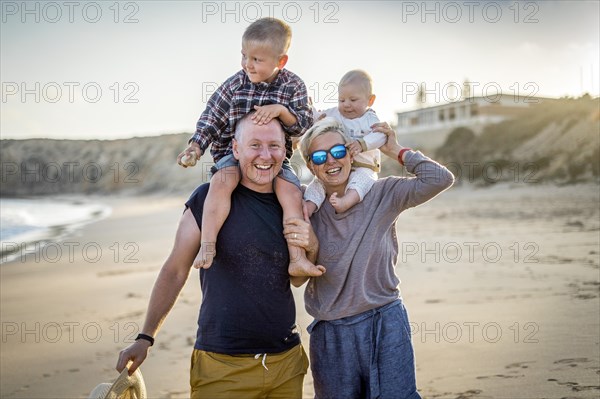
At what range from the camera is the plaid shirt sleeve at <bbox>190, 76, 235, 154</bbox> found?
10.8 feet

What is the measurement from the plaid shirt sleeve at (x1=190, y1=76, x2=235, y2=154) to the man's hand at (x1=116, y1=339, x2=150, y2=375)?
1097mm

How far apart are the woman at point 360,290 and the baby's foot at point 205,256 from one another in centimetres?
36

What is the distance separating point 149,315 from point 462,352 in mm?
3285

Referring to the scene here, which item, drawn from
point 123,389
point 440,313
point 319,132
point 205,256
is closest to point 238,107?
point 319,132

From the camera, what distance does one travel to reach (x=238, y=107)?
128 inches

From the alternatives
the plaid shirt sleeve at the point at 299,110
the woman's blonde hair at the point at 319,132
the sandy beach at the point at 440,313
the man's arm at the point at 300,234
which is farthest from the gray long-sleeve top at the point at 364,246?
the sandy beach at the point at 440,313

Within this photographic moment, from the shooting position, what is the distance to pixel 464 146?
3000cm

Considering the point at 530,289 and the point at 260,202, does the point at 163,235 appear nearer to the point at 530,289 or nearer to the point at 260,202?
the point at 530,289

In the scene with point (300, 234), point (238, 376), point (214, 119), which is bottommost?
point (238, 376)

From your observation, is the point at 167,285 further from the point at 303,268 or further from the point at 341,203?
the point at 341,203

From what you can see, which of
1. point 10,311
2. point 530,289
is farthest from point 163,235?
point 530,289

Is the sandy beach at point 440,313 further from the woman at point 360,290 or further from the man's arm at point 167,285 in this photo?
the man's arm at point 167,285

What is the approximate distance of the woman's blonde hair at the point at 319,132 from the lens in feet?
10.2

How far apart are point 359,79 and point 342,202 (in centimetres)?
123
